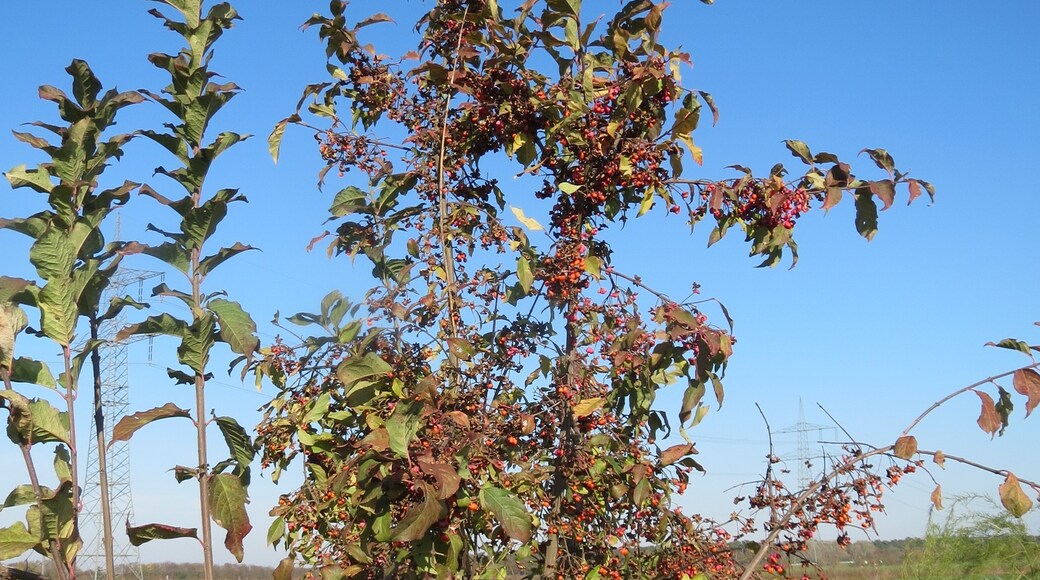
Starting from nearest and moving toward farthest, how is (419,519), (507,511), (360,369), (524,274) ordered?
→ (419,519), (507,511), (360,369), (524,274)

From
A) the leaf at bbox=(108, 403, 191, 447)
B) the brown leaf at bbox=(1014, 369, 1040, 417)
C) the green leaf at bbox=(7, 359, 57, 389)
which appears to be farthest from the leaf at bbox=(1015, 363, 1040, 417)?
the green leaf at bbox=(7, 359, 57, 389)

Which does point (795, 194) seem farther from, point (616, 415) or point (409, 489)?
point (409, 489)

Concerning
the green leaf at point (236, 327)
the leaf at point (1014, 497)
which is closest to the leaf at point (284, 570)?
the green leaf at point (236, 327)

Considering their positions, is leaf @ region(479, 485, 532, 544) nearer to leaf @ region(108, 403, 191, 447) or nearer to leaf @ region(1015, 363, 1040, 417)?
leaf @ region(108, 403, 191, 447)

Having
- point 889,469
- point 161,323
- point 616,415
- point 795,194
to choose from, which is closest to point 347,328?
point 161,323

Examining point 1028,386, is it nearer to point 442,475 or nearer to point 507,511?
point 507,511

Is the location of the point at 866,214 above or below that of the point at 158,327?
above

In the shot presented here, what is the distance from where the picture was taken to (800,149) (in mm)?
2354

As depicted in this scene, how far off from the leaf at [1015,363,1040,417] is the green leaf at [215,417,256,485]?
1664 mm

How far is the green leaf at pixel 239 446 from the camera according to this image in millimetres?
1974

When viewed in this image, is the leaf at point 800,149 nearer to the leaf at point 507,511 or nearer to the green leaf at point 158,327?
the leaf at point 507,511

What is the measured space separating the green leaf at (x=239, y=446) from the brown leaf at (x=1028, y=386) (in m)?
1.66

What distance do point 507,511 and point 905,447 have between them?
88cm

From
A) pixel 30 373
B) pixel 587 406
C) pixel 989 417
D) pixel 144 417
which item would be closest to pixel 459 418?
pixel 587 406
